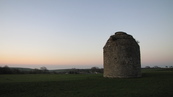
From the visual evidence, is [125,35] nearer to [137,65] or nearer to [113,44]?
[113,44]

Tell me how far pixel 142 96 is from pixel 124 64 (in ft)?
49.2

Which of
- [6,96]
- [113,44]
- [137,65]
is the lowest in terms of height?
[6,96]

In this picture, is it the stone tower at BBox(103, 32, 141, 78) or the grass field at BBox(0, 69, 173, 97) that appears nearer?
the grass field at BBox(0, 69, 173, 97)

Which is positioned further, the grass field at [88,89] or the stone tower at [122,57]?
the stone tower at [122,57]

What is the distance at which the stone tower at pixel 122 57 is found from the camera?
26484 mm

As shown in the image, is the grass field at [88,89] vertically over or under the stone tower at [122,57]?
under

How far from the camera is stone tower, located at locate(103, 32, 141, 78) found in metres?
26.5

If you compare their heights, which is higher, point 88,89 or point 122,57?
point 122,57

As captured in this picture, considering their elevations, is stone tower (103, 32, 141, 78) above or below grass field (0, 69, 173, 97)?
above

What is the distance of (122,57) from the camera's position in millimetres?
26594

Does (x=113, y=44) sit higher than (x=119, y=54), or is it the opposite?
(x=113, y=44)

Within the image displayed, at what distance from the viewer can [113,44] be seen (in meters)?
27.7

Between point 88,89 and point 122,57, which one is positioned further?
point 122,57

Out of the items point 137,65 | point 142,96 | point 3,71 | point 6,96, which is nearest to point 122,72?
point 137,65
